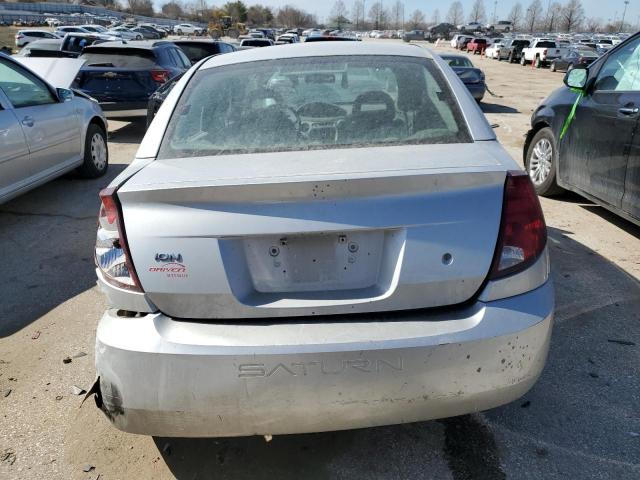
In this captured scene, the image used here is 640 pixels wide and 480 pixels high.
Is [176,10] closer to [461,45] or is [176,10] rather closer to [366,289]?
[461,45]

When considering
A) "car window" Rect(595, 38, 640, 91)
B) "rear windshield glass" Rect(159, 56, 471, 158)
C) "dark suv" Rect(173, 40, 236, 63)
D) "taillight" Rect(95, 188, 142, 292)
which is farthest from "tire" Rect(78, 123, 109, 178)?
"dark suv" Rect(173, 40, 236, 63)

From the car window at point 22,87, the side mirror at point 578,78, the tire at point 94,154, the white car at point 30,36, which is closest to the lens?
the side mirror at point 578,78

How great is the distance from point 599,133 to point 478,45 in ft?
183

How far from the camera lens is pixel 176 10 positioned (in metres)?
135

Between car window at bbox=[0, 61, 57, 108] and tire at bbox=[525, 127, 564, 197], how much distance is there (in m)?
5.45

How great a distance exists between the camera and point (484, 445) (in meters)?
2.40

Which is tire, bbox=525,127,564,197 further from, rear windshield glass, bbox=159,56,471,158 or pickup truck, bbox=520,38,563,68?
pickup truck, bbox=520,38,563,68

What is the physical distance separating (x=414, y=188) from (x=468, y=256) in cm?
31

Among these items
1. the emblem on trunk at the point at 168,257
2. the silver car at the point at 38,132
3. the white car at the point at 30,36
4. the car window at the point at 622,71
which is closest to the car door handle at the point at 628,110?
the car window at the point at 622,71

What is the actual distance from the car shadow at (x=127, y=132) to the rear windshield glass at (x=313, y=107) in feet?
25.5

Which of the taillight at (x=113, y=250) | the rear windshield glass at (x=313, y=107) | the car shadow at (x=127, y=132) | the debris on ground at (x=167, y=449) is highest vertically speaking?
the rear windshield glass at (x=313, y=107)

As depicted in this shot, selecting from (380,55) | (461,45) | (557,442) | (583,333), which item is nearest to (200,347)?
(557,442)

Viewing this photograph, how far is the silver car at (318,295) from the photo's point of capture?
1865 millimetres

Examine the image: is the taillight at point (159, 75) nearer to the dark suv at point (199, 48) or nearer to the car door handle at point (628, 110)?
the dark suv at point (199, 48)
